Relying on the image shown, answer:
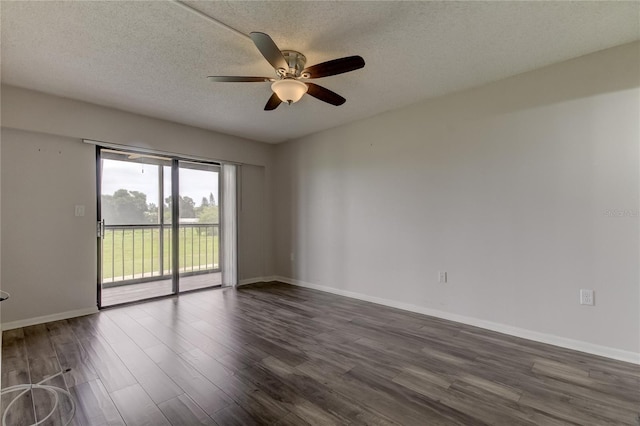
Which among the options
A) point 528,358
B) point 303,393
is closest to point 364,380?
point 303,393

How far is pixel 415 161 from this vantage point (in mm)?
3588

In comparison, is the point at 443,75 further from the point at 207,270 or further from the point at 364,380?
the point at 207,270

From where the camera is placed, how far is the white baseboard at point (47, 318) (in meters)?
3.01

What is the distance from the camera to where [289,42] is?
7.38 ft

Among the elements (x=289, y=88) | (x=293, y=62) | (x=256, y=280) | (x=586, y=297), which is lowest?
(x=256, y=280)

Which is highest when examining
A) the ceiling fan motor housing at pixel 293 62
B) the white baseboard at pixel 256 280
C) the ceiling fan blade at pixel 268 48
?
the ceiling fan motor housing at pixel 293 62

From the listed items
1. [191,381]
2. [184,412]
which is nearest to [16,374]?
[191,381]

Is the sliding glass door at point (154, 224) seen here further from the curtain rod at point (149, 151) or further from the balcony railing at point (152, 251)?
the curtain rod at point (149, 151)

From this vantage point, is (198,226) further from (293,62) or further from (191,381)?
(293,62)

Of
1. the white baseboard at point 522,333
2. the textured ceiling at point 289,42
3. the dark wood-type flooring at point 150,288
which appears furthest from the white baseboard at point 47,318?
the white baseboard at point 522,333

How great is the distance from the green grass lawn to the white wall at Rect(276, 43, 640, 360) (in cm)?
247

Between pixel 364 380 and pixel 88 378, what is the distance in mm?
1981

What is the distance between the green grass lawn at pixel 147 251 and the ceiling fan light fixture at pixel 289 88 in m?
3.12

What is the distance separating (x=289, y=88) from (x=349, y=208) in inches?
90.2
